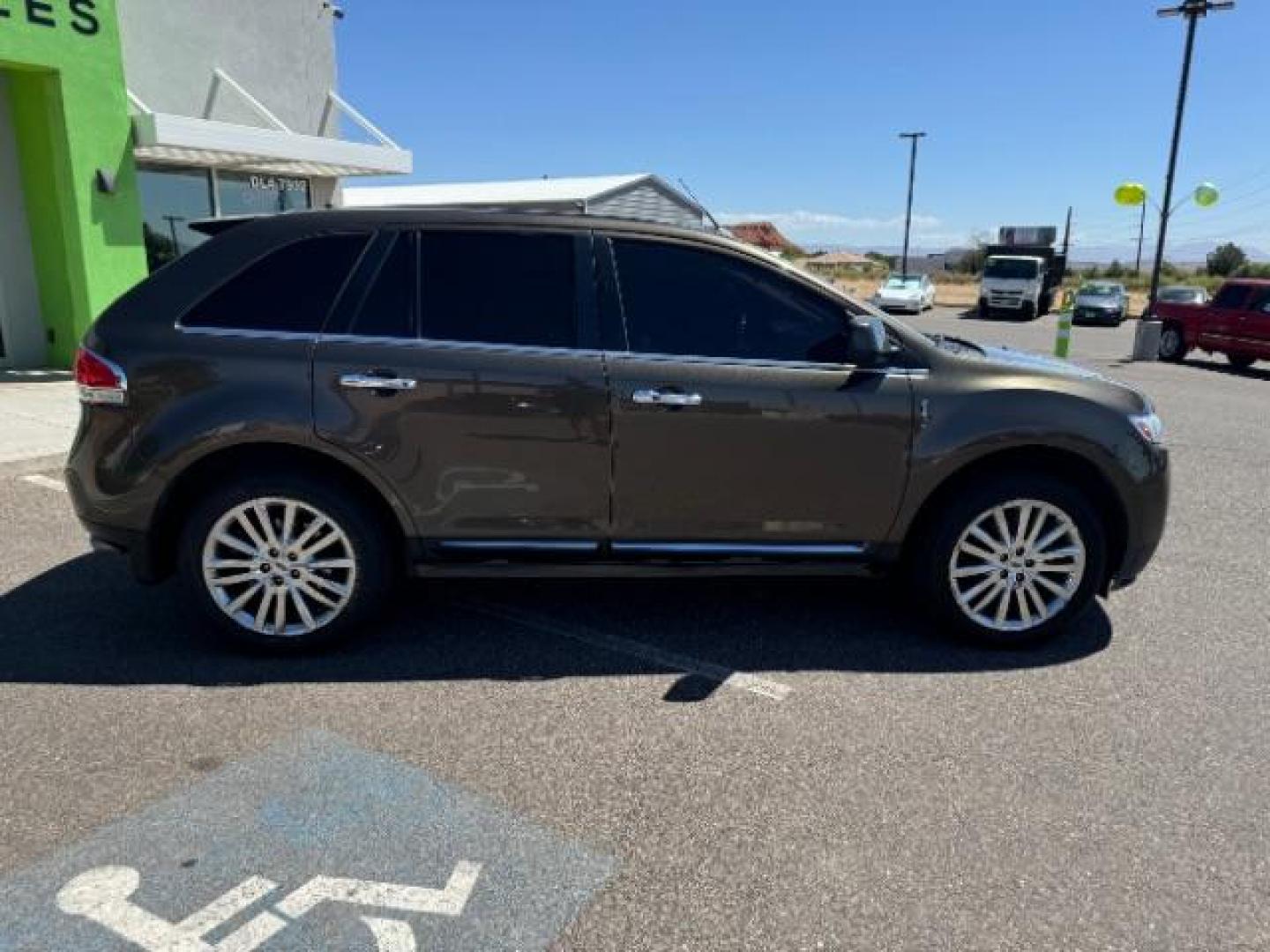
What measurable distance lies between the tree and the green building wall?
64812 mm

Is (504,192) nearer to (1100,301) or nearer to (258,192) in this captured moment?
(258,192)

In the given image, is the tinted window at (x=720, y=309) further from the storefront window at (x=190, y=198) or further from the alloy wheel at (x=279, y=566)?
the storefront window at (x=190, y=198)

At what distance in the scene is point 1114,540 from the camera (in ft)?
13.4

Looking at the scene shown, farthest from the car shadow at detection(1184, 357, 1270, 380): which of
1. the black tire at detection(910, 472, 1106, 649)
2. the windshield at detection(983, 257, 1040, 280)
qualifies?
the black tire at detection(910, 472, 1106, 649)

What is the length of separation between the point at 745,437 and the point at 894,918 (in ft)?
6.38

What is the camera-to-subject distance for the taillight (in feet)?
12.0

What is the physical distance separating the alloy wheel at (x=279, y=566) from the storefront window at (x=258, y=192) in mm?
10847

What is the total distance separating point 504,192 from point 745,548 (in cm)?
2568

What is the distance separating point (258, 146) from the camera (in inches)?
453

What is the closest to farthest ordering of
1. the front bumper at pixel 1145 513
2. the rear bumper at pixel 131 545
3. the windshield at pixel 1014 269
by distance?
1. the rear bumper at pixel 131 545
2. the front bumper at pixel 1145 513
3. the windshield at pixel 1014 269

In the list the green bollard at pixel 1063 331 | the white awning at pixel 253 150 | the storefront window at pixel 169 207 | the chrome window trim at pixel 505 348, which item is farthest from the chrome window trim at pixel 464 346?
the green bollard at pixel 1063 331

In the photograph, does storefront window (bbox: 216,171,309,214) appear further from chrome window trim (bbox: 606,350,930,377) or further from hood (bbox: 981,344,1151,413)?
hood (bbox: 981,344,1151,413)

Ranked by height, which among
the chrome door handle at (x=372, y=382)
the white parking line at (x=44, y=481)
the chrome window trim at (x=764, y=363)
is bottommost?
the white parking line at (x=44, y=481)

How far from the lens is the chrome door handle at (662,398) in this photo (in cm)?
373
